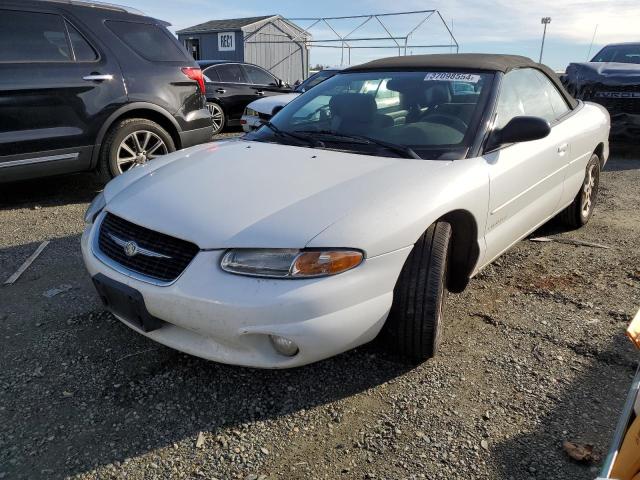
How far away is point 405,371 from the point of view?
252 centimetres

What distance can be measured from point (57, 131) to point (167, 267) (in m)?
3.18

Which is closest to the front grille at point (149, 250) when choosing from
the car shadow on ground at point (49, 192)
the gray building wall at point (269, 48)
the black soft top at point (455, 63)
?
the black soft top at point (455, 63)

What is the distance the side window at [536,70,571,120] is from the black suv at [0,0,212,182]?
3.48 metres

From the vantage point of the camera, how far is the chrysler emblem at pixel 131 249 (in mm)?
2273

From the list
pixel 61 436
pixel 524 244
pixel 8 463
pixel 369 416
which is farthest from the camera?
pixel 524 244

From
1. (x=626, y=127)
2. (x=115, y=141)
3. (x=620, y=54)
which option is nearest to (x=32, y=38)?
(x=115, y=141)

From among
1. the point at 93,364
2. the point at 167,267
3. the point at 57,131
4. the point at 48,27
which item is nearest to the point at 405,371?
the point at 167,267

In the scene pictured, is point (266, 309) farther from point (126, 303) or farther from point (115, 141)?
point (115, 141)

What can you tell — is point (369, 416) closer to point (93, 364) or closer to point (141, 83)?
point (93, 364)

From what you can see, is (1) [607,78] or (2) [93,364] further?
(1) [607,78]

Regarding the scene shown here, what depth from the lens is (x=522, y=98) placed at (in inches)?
135

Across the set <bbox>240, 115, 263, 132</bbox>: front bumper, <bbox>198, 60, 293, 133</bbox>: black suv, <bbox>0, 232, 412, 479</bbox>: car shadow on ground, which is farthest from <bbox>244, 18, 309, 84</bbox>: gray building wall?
<bbox>0, 232, 412, 479</bbox>: car shadow on ground

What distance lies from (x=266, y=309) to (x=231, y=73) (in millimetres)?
9107

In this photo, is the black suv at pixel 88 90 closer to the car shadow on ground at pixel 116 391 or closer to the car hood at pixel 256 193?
the car hood at pixel 256 193
